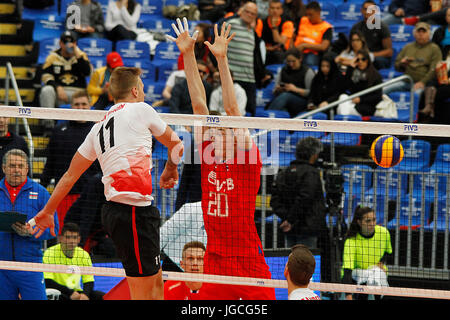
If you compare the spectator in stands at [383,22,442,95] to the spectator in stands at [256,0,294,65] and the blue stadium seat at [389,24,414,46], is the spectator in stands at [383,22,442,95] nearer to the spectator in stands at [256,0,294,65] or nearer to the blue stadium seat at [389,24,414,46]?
the blue stadium seat at [389,24,414,46]

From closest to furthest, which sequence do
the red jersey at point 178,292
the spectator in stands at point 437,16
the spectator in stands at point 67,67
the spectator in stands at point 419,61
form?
the red jersey at point 178,292 → the spectator in stands at point 67,67 → the spectator in stands at point 419,61 → the spectator in stands at point 437,16

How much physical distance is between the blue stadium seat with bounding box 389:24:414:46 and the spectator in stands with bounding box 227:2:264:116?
358 centimetres

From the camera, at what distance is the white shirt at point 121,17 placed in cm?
1559

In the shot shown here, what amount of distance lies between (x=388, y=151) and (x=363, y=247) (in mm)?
2255

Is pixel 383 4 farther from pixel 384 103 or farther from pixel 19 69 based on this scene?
pixel 19 69

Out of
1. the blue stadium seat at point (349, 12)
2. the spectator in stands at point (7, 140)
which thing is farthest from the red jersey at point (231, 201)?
the blue stadium seat at point (349, 12)

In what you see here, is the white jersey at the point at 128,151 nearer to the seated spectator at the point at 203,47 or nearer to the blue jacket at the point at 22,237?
the blue jacket at the point at 22,237

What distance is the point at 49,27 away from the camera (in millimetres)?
15938

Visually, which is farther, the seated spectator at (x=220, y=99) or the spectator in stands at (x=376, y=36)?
the spectator in stands at (x=376, y=36)

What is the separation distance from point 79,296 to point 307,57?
312 inches

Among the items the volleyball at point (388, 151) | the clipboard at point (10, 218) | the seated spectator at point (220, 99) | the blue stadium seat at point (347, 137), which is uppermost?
the seated spectator at point (220, 99)

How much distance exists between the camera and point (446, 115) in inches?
519

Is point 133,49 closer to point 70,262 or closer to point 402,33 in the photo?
point 402,33

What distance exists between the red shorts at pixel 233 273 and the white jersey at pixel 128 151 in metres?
1.33
